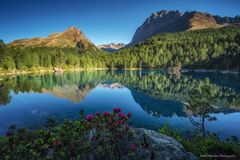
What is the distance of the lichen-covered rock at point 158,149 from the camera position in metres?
9.23

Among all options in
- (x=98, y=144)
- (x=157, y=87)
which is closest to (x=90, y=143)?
(x=98, y=144)

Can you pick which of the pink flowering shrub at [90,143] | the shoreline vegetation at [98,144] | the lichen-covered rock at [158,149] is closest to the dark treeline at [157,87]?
the lichen-covered rock at [158,149]

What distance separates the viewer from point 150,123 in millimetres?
33875

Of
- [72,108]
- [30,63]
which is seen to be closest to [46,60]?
[30,63]

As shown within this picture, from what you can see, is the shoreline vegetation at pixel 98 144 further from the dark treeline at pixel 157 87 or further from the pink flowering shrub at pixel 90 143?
the dark treeline at pixel 157 87

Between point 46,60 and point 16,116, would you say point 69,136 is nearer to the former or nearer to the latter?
point 16,116

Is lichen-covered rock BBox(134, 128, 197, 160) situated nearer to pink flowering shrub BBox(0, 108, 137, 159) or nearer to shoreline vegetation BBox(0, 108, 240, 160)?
shoreline vegetation BBox(0, 108, 240, 160)

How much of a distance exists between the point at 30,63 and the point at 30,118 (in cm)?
12984

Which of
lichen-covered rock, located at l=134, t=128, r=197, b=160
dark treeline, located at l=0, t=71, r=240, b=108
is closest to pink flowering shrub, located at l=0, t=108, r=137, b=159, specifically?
lichen-covered rock, located at l=134, t=128, r=197, b=160

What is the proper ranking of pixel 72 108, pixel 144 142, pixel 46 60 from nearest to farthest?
pixel 144 142
pixel 72 108
pixel 46 60

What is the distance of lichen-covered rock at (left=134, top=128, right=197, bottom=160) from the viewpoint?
9227 mm

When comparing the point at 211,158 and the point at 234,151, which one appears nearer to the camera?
the point at 211,158

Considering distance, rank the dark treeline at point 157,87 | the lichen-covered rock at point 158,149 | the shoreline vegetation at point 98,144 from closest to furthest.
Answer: the shoreline vegetation at point 98,144
the lichen-covered rock at point 158,149
the dark treeline at point 157,87

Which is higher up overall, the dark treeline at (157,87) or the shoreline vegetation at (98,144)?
the shoreline vegetation at (98,144)
